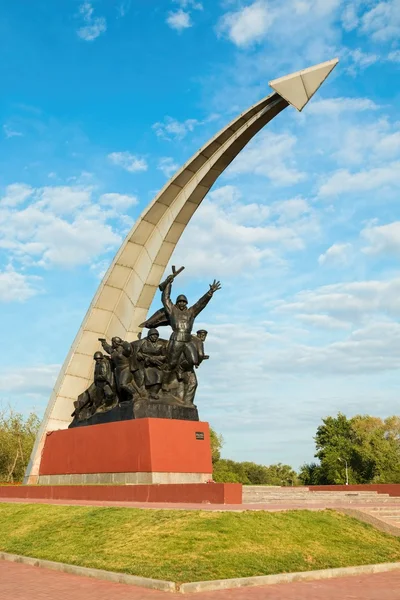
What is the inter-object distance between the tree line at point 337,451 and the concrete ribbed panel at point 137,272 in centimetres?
1692

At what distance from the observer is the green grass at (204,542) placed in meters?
7.08

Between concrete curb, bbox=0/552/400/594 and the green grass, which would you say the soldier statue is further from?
concrete curb, bbox=0/552/400/594

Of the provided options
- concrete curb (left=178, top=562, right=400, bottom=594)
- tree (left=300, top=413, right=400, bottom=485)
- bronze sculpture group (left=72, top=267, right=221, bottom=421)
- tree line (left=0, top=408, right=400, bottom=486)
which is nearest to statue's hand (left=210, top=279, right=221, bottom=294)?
bronze sculpture group (left=72, top=267, right=221, bottom=421)

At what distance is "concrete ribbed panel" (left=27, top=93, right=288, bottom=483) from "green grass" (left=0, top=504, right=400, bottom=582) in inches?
359

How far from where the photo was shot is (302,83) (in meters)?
16.5

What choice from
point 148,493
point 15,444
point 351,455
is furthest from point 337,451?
point 148,493

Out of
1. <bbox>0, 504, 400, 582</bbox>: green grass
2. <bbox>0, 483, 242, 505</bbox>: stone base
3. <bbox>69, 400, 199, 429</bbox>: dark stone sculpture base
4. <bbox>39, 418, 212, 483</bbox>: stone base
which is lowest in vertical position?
<bbox>0, 504, 400, 582</bbox>: green grass

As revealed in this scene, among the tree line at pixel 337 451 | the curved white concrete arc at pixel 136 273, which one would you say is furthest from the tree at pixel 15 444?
the curved white concrete arc at pixel 136 273

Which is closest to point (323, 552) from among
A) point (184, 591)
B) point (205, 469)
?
point (184, 591)

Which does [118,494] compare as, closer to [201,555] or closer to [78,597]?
[201,555]

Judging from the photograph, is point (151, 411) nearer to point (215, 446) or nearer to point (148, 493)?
point (148, 493)

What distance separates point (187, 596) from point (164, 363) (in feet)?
32.2

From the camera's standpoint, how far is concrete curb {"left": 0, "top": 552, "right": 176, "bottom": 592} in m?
6.30

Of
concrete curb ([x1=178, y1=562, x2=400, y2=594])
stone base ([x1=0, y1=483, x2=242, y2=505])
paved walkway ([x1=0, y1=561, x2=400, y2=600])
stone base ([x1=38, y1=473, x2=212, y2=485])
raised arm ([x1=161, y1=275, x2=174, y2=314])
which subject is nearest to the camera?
paved walkway ([x1=0, y1=561, x2=400, y2=600])
